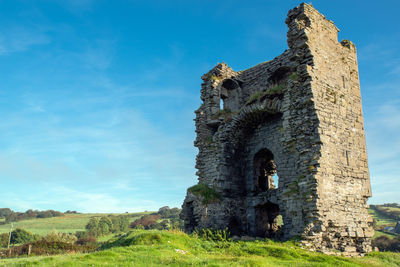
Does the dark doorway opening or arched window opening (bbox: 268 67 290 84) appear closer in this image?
the dark doorway opening

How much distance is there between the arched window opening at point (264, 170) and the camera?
637 inches

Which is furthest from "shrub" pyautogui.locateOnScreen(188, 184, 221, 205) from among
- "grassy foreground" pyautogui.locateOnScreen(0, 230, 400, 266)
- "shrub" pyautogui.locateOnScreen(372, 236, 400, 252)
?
"shrub" pyautogui.locateOnScreen(372, 236, 400, 252)

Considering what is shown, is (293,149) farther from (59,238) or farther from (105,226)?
(105,226)

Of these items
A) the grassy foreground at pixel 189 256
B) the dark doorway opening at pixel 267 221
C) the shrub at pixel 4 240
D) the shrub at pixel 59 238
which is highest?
the dark doorway opening at pixel 267 221

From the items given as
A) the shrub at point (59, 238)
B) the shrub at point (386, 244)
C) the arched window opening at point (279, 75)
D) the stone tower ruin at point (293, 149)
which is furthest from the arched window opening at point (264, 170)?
the shrub at point (59, 238)

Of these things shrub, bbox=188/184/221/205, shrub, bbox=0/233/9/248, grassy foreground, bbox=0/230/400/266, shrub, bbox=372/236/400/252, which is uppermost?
shrub, bbox=188/184/221/205

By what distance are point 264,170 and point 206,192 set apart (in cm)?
356

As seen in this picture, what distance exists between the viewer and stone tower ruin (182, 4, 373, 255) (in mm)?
11430

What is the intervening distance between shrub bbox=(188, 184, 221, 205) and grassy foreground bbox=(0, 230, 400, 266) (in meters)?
3.48

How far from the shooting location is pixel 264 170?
16.8 meters

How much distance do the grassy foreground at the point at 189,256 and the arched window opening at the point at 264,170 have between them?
5.82 meters

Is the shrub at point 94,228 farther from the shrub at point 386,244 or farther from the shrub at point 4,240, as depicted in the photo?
the shrub at point 386,244

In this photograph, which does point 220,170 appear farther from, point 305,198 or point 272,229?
point 305,198

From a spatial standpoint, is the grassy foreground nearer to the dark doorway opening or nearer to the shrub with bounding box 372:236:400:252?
the dark doorway opening
